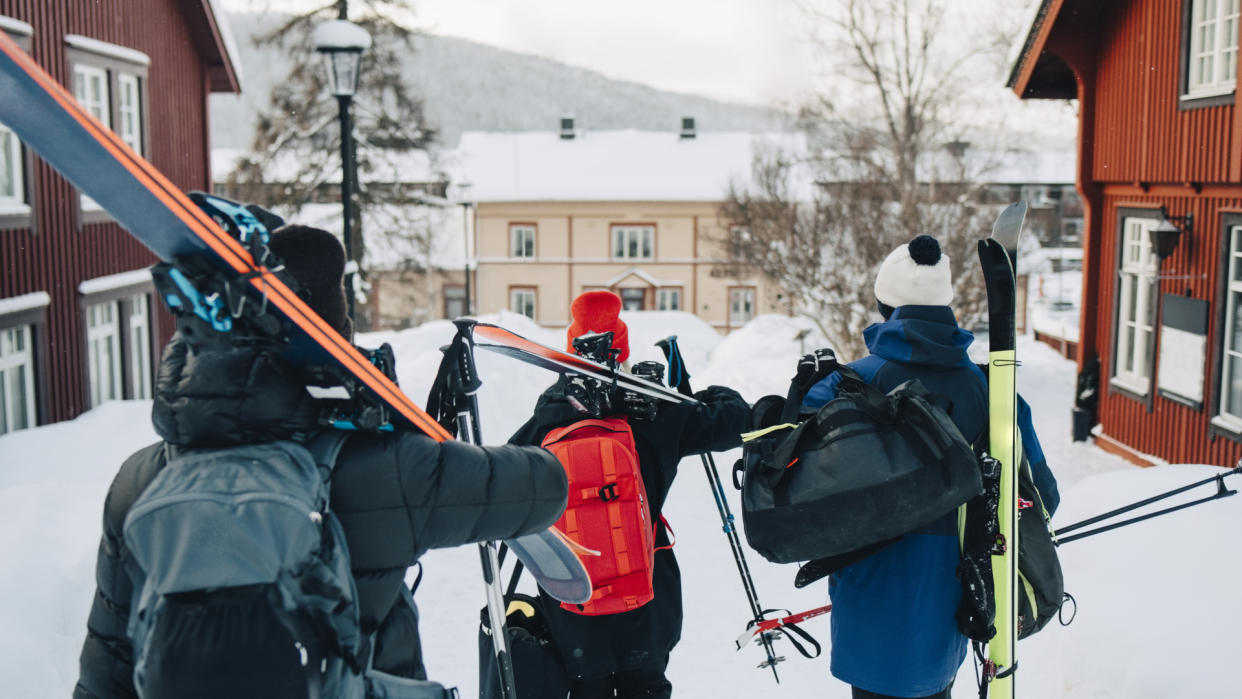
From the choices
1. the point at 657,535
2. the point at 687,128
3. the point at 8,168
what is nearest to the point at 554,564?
the point at 657,535

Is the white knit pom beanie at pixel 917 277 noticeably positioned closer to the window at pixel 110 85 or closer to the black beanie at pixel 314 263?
the black beanie at pixel 314 263

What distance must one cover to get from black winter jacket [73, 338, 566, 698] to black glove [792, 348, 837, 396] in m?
1.18

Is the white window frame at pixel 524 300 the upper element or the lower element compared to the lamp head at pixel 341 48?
lower

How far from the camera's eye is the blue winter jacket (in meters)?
2.96

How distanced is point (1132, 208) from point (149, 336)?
1303 cm

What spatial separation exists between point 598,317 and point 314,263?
6.09 ft

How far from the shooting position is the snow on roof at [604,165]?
42.9 m

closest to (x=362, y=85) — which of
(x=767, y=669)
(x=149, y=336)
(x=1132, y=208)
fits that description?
(x=149, y=336)

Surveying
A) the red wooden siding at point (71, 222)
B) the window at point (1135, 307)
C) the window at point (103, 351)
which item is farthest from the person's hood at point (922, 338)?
the window at point (103, 351)

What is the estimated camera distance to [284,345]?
5.96ft

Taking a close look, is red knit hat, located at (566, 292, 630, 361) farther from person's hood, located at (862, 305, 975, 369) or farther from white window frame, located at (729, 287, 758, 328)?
white window frame, located at (729, 287, 758, 328)

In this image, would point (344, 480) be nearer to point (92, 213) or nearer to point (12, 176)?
point (12, 176)

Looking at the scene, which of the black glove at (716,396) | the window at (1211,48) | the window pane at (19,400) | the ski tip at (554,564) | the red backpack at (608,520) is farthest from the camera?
the window pane at (19,400)

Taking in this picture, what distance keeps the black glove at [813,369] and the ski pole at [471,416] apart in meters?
0.93
